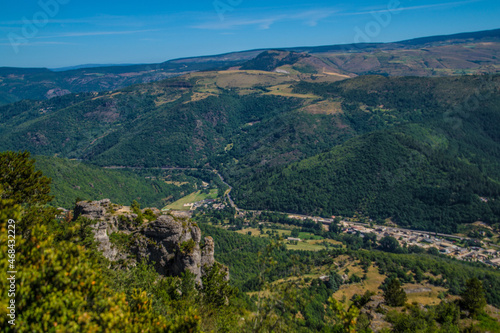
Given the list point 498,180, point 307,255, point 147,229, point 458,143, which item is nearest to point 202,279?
point 147,229

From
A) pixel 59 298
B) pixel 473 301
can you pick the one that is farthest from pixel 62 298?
pixel 473 301

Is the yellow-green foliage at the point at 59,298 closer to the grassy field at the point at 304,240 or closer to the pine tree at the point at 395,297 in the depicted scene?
the pine tree at the point at 395,297

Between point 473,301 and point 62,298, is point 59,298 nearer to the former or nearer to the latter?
point 62,298

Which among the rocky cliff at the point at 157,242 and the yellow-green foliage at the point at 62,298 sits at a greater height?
the yellow-green foliage at the point at 62,298

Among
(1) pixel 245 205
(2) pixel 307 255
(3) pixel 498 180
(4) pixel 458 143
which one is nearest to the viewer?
(2) pixel 307 255

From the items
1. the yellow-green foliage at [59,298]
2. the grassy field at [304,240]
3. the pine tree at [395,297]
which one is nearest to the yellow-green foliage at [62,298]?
the yellow-green foliage at [59,298]

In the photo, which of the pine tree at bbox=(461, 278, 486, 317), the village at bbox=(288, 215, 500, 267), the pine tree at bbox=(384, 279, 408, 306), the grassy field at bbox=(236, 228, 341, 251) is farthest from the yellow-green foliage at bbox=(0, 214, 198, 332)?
the village at bbox=(288, 215, 500, 267)

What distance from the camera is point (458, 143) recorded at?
19462 centimetres

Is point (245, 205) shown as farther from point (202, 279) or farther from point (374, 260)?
point (202, 279)

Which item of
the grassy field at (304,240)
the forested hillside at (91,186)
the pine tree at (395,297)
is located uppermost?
the pine tree at (395,297)

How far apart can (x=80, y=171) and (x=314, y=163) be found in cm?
13849

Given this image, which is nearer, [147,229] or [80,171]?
[147,229]

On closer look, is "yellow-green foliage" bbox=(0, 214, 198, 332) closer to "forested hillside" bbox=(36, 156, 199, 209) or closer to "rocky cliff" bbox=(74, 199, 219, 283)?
"rocky cliff" bbox=(74, 199, 219, 283)

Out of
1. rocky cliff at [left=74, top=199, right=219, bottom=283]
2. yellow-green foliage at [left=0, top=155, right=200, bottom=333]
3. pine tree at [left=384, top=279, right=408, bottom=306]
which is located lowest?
pine tree at [left=384, top=279, right=408, bottom=306]
